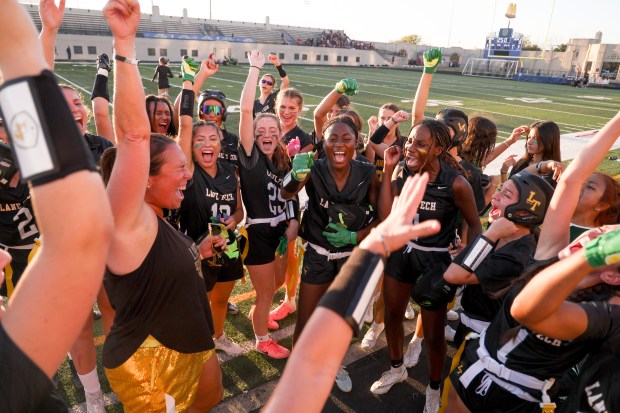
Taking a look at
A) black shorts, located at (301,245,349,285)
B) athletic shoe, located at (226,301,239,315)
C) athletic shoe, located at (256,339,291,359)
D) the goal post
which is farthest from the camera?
the goal post

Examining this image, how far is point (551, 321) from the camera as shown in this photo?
1.53 m

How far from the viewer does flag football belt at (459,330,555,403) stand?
6.32ft

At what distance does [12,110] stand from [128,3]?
85 cm

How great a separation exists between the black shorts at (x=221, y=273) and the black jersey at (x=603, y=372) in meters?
2.54

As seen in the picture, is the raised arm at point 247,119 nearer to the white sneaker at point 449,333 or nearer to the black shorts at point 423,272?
the black shorts at point 423,272

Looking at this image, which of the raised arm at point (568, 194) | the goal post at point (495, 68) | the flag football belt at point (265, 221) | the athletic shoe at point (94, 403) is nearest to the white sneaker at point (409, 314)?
the flag football belt at point (265, 221)

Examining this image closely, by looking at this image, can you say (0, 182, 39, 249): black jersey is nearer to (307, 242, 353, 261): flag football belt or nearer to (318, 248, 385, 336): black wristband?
(307, 242, 353, 261): flag football belt

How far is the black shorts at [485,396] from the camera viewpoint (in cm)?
200

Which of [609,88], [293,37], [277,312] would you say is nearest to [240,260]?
[277,312]

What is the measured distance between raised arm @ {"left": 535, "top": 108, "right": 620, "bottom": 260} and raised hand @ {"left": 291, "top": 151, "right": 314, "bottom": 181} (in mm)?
1730

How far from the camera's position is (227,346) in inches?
143

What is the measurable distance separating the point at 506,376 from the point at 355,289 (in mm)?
1442

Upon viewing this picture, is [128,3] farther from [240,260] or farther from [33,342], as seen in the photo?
[240,260]

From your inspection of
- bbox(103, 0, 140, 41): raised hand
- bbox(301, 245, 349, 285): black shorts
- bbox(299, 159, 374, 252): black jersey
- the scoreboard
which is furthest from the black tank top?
the scoreboard
